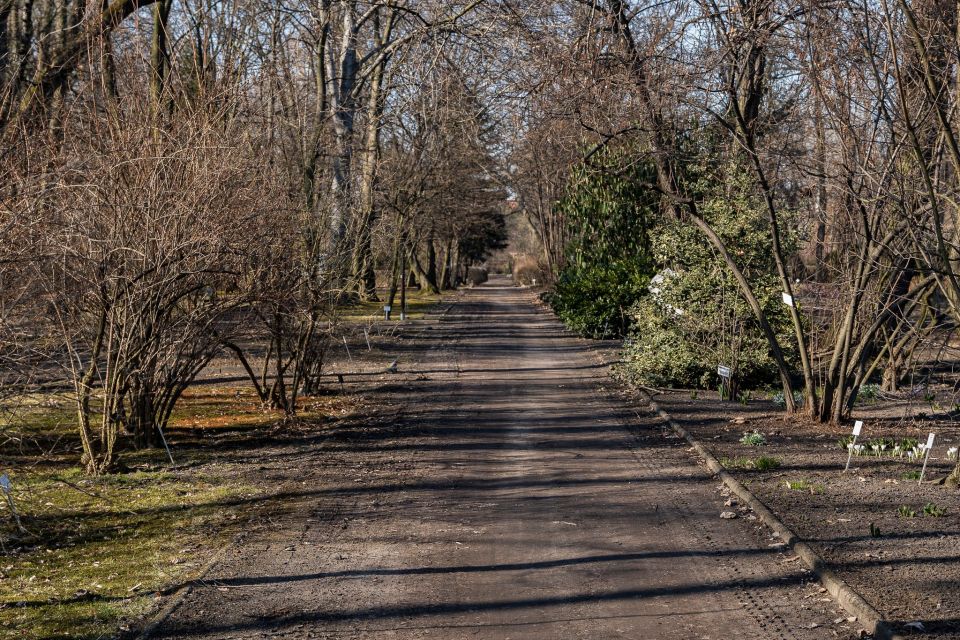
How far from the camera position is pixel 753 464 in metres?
10.7

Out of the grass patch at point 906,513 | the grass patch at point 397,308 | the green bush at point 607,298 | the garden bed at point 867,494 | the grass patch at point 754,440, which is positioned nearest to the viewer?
the garden bed at point 867,494

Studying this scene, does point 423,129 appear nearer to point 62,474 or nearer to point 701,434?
point 701,434

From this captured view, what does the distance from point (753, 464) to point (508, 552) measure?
417cm

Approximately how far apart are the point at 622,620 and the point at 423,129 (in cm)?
2431

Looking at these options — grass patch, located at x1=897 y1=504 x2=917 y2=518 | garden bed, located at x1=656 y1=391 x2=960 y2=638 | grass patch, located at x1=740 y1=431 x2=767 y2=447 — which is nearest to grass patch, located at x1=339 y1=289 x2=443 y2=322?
garden bed, located at x1=656 y1=391 x2=960 y2=638

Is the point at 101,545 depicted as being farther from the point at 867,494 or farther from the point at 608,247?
the point at 608,247

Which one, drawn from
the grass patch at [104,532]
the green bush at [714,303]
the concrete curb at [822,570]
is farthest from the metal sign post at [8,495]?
the green bush at [714,303]

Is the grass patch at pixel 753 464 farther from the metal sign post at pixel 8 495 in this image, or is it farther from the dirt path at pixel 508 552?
the metal sign post at pixel 8 495

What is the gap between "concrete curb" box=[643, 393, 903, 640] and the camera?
5.88 metres

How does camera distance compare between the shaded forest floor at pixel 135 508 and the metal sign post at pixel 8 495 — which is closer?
the shaded forest floor at pixel 135 508

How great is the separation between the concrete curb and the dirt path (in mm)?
105

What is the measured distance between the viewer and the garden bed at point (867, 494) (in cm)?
652

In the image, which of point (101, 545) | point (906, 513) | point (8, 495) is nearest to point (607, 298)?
point (906, 513)

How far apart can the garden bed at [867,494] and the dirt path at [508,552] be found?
1.37 ft
